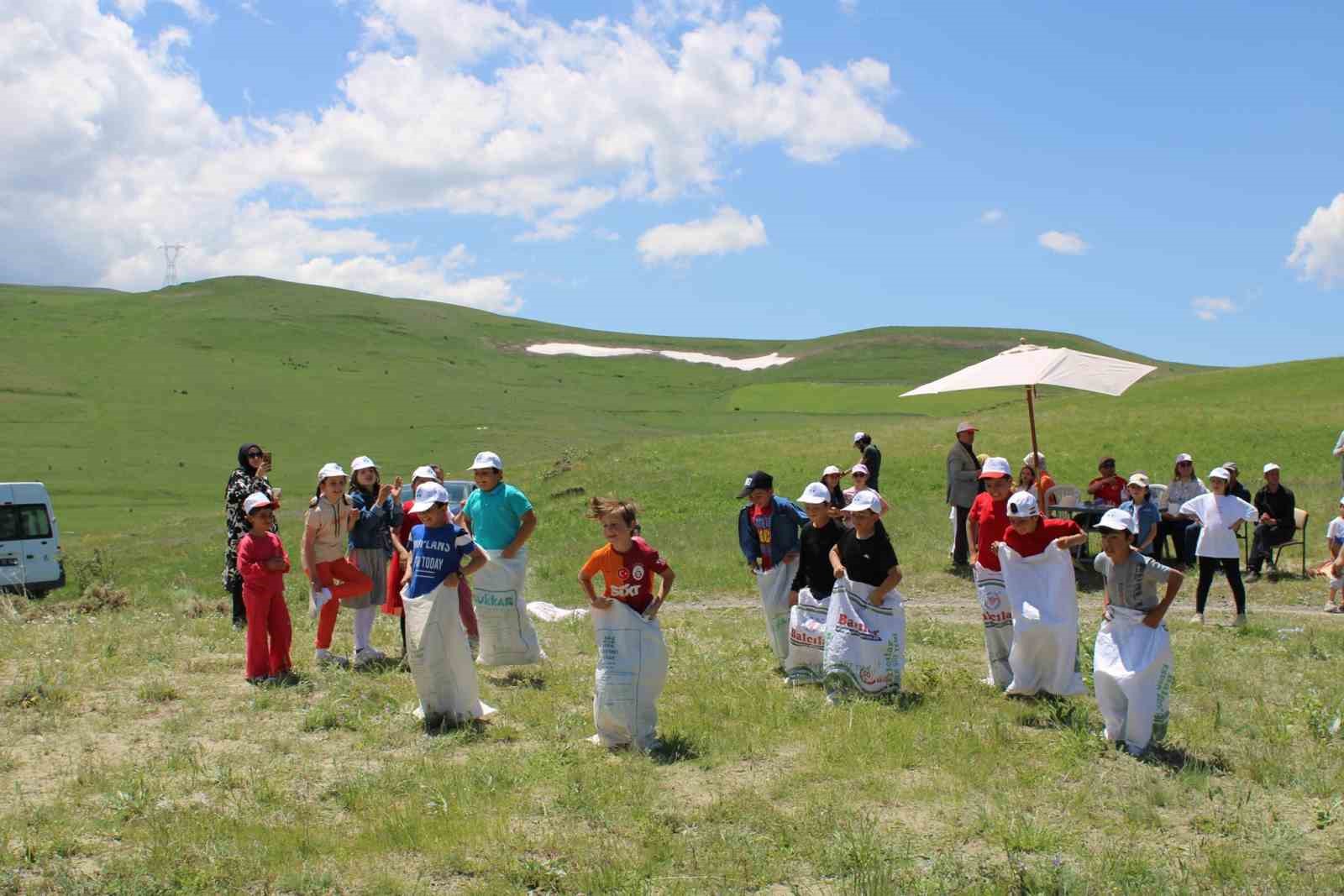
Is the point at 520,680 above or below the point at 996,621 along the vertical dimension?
below

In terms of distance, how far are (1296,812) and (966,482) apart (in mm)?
9905

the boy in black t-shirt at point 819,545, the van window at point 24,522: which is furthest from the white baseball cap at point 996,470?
the van window at point 24,522

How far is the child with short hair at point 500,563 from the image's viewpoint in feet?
32.9

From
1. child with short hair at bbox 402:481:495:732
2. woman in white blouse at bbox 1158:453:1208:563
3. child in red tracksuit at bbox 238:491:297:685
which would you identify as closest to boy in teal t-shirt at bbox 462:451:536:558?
child with short hair at bbox 402:481:495:732

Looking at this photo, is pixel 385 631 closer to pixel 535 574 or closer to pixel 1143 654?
pixel 535 574

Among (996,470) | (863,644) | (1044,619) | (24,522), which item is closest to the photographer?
(1044,619)

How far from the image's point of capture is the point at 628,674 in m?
7.64

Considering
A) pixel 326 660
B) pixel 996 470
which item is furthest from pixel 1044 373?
pixel 326 660

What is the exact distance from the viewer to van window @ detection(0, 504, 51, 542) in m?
20.4

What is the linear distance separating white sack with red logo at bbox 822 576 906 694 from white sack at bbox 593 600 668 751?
1.63 m

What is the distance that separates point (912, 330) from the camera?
124000 mm

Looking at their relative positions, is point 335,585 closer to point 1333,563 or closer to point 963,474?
point 963,474

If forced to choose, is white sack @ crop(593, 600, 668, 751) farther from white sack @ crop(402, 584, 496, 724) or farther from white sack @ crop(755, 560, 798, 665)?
white sack @ crop(755, 560, 798, 665)

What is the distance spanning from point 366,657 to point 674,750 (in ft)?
12.8
